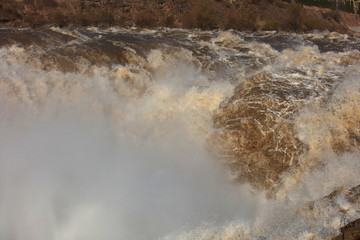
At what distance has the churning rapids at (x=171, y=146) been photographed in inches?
251

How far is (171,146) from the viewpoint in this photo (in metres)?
8.46

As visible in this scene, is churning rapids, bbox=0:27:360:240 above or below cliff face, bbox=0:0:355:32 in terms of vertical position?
below

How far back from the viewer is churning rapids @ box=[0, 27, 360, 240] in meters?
6.38

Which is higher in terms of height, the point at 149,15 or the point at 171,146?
Result: the point at 149,15

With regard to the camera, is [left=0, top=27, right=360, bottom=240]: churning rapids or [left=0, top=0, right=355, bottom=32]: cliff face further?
[left=0, top=0, right=355, bottom=32]: cliff face

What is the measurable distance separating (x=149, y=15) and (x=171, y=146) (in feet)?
37.7

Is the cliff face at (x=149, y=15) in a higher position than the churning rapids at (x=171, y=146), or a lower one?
higher

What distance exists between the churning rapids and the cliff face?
6.46m

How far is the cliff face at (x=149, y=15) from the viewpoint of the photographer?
16.9 m

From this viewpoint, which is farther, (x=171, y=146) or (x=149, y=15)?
(x=149, y=15)

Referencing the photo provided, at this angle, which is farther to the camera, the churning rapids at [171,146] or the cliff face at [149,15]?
the cliff face at [149,15]

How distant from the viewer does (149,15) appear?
59.1 feet

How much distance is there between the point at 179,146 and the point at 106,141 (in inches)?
71.2

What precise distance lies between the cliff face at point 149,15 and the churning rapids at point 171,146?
254 inches
